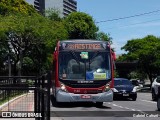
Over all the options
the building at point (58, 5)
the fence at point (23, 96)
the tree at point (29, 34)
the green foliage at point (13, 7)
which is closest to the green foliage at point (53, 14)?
the green foliage at point (13, 7)

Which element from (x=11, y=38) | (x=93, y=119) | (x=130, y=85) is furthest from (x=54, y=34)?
(x=93, y=119)

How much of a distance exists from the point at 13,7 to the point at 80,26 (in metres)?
12.0

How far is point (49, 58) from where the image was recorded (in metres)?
50.7

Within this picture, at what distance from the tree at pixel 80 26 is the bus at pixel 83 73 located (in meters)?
38.4

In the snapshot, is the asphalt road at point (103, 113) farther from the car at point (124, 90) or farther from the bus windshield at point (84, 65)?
the car at point (124, 90)

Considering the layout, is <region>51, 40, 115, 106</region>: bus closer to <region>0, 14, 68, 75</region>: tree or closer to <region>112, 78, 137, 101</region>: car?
<region>112, 78, 137, 101</region>: car

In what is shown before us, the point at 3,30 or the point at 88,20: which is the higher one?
the point at 88,20

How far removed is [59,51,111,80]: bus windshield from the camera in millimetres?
21219

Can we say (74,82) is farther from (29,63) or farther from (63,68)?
(29,63)

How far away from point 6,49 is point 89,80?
→ 2471cm

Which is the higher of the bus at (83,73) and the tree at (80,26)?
the tree at (80,26)

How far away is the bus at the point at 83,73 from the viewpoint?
21.1m

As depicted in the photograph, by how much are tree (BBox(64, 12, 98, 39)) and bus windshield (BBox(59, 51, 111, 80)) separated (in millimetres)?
38414

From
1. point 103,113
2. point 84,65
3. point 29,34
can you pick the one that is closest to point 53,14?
point 29,34
